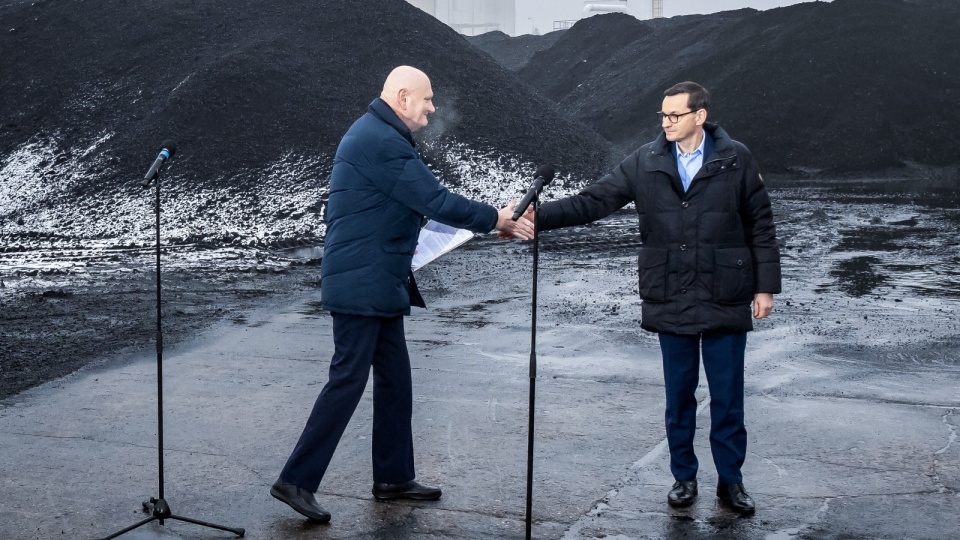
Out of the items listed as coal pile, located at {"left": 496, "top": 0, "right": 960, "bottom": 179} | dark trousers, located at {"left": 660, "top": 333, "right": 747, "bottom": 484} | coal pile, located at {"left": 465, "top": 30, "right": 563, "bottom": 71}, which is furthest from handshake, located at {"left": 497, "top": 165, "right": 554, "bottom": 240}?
coal pile, located at {"left": 465, "top": 30, "right": 563, "bottom": 71}

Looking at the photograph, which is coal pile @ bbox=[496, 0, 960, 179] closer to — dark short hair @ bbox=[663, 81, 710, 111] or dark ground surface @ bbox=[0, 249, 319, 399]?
dark ground surface @ bbox=[0, 249, 319, 399]

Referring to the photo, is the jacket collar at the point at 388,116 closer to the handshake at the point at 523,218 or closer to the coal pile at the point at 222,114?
the handshake at the point at 523,218

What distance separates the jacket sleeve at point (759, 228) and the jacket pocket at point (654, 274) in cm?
43

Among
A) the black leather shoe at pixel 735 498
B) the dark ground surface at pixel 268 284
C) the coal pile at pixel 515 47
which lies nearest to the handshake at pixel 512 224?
the black leather shoe at pixel 735 498

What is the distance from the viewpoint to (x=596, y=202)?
571 centimetres

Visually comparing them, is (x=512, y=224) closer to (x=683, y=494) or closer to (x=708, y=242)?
(x=708, y=242)

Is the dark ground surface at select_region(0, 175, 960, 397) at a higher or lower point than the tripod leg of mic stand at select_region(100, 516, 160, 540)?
higher

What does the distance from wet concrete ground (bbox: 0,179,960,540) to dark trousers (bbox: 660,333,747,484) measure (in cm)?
25

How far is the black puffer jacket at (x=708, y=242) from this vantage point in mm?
5297

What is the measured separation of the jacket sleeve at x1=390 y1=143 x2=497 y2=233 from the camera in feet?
16.8

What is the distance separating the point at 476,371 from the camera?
8586mm

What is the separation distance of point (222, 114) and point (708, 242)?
1901cm

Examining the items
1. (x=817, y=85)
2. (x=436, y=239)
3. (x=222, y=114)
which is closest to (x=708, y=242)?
(x=436, y=239)

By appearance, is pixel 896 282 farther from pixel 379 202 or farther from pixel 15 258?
pixel 15 258
